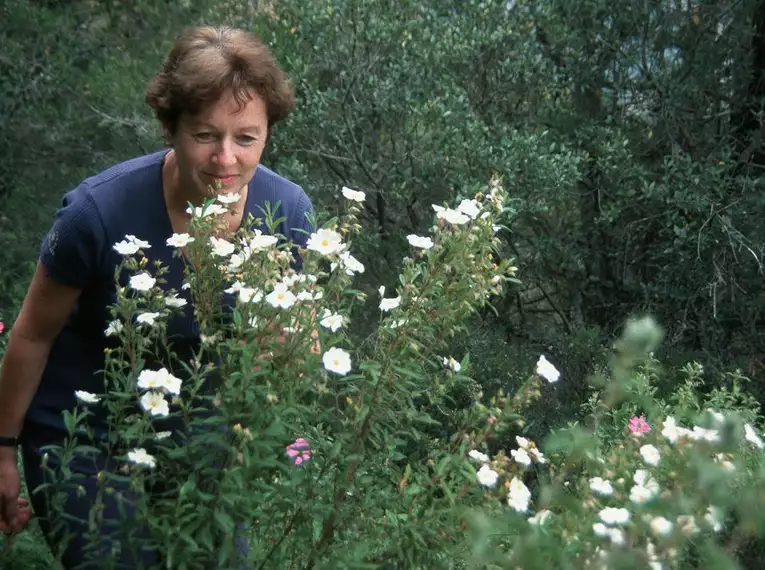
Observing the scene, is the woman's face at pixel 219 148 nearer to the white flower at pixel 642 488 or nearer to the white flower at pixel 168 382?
the white flower at pixel 168 382

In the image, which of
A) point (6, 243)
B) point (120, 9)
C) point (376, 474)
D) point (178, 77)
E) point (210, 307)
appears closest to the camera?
point (210, 307)

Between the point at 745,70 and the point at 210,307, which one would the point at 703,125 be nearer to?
the point at 745,70

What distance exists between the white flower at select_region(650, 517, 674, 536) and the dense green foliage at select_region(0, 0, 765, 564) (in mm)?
3470

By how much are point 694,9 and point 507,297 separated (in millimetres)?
1786

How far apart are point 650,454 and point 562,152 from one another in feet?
12.4

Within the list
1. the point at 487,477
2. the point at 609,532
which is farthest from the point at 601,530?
the point at 487,477

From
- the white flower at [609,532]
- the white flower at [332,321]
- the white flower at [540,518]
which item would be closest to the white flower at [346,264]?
the white flower at [332,321]

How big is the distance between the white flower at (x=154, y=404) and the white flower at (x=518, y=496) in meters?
0.66

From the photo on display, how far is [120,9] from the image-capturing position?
28.2 feet

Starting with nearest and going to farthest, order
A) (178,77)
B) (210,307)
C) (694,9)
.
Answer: (210,307)
(178,77)
(694,9)

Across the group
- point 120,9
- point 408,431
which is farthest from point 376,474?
point 120,9

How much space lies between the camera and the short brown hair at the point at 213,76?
261cm

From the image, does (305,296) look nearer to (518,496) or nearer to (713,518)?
(518,496)

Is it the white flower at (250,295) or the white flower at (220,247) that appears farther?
the white flower at (220,247)
